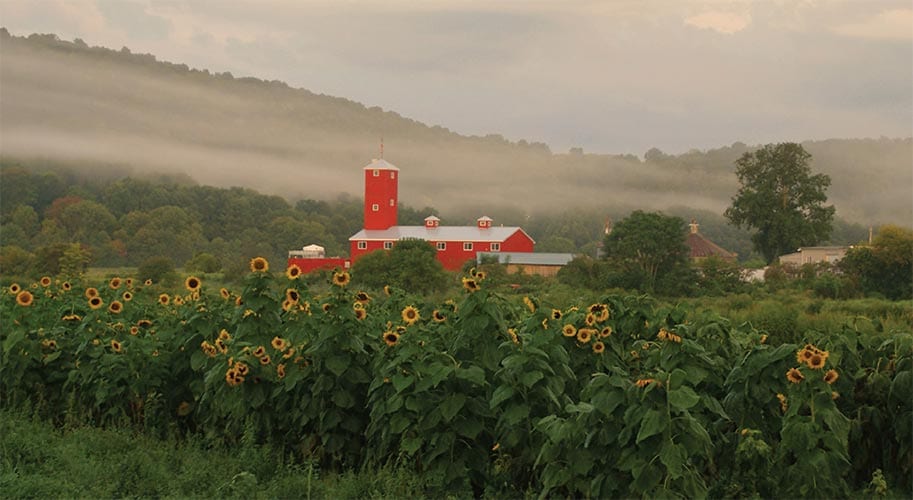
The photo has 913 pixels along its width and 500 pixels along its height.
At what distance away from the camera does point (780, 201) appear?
148 ft

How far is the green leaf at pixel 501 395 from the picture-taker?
5.11 m

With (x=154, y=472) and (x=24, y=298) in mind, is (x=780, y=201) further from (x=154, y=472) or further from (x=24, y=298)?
(x=154, y=472)

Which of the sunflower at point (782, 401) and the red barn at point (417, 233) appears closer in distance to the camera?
the sunflower at point (782, 401)

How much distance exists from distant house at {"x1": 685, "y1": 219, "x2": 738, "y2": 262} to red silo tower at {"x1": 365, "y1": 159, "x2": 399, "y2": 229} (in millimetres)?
14474

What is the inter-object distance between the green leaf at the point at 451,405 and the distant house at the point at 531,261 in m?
33.5

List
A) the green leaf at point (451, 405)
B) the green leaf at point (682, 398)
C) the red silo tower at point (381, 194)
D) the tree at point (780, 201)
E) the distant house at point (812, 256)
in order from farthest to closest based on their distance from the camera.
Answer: the red silo tower at point (381, 194)
the tree at point (780, 201)
the distant house at point (812, 256)
the green leaf at point (451, 405)
the green leaf at point (682, 398)

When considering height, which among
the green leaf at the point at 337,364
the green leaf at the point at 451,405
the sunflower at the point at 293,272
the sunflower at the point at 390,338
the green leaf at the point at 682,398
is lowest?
the green leaf at the point at 451,405

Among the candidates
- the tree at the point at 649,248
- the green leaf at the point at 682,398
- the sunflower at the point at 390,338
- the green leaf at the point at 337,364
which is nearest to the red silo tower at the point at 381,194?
the tree at the point at 649,248

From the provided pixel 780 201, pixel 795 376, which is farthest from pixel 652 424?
pixel 780 201

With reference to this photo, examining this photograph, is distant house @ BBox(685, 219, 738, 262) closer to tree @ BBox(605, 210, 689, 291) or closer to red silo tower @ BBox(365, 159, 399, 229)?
tree @ BBox(605, 210, 689, 291)

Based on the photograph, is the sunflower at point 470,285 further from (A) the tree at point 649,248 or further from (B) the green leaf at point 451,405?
(A) the tree at point 649,248

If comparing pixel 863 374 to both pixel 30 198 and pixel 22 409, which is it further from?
pixel 30 198

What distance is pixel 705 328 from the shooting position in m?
5.83

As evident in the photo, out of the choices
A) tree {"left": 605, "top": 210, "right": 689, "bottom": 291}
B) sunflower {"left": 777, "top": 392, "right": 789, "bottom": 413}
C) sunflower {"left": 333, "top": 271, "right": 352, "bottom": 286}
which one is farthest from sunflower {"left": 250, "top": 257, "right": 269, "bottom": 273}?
tree {"left": 605, "top": 210, "right": 689, "bottom": 291}
